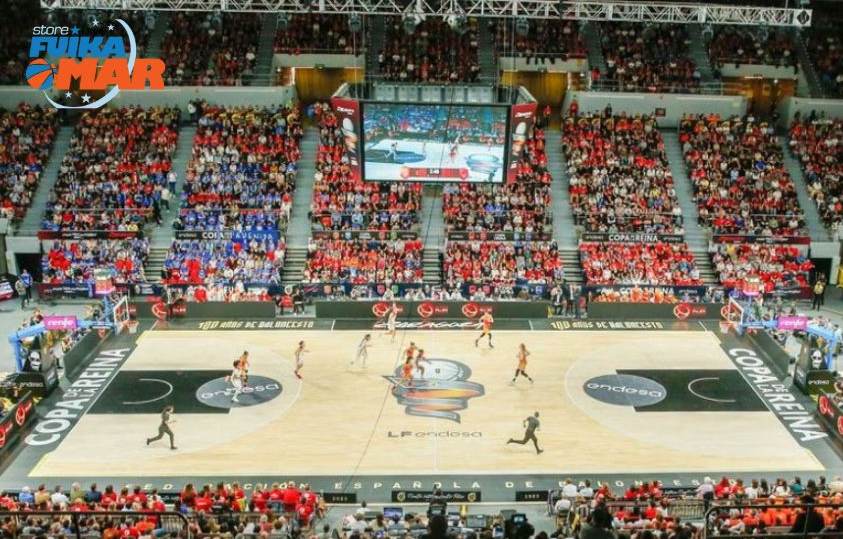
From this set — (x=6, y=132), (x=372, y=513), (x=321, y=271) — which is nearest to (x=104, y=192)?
(x=6, y=132)

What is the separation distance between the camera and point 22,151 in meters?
Result: 41.2

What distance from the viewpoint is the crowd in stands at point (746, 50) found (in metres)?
46.0

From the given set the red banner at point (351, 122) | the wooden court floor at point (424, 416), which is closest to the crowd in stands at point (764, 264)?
the wooden court floor at point (424, 416)

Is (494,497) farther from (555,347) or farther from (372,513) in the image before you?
(555,347)

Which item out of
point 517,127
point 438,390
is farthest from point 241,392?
point 517,127

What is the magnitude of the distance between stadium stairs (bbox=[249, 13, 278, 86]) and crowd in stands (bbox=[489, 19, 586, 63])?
38.3 ft

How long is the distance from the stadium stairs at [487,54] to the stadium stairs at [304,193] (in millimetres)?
9093

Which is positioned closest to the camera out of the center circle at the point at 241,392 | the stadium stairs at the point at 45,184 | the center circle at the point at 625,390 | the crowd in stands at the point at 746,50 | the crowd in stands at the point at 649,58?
the center circle at the point at 241,392

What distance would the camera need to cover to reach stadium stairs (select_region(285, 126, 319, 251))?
1519 inches

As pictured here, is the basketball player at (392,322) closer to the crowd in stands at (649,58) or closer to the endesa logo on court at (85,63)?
the endesa logo on court at (85,63)

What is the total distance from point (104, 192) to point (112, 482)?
20.6 m

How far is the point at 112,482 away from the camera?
864 inches

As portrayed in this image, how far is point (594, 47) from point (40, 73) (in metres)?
27.7

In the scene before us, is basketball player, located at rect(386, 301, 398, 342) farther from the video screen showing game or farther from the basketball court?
the video screen showing game
